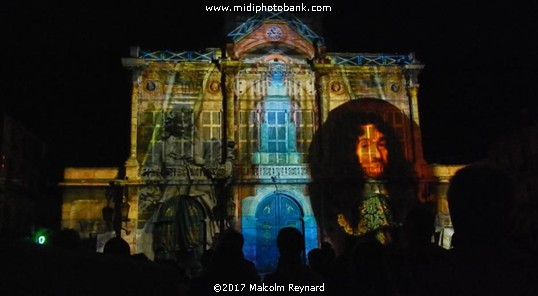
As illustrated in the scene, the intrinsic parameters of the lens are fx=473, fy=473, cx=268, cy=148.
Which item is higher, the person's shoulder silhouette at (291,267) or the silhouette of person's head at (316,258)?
the person's shoulder silhouette at (291,267)

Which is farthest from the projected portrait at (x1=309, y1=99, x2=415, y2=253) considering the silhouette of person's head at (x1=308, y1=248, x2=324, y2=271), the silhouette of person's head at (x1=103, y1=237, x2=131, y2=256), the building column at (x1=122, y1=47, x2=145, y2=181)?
the silhouette of person's head at (x1=103, y1=237, x2=131, y2=256)

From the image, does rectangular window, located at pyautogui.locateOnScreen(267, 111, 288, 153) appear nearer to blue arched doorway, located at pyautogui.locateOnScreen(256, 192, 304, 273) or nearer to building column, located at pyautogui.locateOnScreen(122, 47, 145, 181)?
blue arched doorway, located at pyautogui.locateOnScreen(256, 192, 304, 273)

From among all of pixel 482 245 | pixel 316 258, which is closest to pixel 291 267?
pixel 482 245

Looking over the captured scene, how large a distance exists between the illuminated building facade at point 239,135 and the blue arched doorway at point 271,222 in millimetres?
41

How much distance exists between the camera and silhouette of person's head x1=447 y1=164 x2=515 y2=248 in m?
2.41

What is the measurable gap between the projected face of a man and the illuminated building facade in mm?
885

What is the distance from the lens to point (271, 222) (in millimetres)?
19172

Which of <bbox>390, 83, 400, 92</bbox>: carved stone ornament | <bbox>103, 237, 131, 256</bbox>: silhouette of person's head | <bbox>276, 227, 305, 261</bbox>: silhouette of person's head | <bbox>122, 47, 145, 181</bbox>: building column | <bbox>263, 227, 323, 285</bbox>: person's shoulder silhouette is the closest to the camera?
<bbox>263, 227, 323, 285</bbox>: person's shoulder silhouette

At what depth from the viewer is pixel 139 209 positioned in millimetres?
18938

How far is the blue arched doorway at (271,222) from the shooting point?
18.6m

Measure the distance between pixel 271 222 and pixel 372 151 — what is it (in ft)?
17.4

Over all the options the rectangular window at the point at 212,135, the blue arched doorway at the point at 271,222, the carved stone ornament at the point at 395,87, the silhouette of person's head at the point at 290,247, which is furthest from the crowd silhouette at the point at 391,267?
the carved stone ornament at the point at 395,87

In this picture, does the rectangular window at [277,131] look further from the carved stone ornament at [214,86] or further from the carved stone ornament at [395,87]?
the carved stone ornament at [395,87]

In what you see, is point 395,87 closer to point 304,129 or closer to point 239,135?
point 304,129
